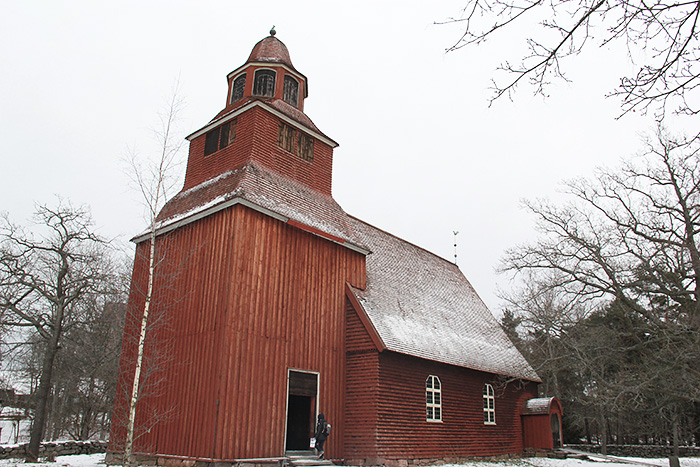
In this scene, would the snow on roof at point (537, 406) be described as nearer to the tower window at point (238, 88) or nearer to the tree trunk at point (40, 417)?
the tower window at point (238, 88)

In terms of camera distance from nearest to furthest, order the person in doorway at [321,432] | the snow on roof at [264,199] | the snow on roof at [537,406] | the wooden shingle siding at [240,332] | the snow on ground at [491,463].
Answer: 1. the wooden shingle siding at [240,332]
2. the person in doorway at [321,432]
3. the snow on roof at [264,199]
4. the snow on ground at [491,463]
5. the snow on roof at [537,406]

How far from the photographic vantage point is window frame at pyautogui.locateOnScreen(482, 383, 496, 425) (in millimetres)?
22172

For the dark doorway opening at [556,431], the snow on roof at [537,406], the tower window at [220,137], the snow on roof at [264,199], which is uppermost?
the tower window at [220,137]

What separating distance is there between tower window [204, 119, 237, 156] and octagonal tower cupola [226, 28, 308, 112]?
194 cm

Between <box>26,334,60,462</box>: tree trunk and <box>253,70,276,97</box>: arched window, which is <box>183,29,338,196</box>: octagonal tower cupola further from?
<box>26,334,60,462</box>: tree trunk

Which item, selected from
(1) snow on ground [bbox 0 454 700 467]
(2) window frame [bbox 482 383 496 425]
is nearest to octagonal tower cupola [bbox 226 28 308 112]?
(1) snow on ground [bbox 0 454 700 467]

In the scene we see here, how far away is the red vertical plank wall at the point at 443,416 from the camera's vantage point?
16875 mm

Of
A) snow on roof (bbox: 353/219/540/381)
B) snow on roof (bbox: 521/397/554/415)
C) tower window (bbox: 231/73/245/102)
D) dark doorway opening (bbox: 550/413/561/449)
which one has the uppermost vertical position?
tower window (bbox: 231/73/245/102)

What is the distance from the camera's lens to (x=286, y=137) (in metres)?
19.3

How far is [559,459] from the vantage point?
23.8m

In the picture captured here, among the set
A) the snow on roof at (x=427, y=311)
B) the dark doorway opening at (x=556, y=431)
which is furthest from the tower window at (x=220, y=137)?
the dark doorway opening at (x=556, y=431)

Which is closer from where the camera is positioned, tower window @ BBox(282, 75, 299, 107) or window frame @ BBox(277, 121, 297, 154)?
window frame @ BBox(277, 121, 297, 154)

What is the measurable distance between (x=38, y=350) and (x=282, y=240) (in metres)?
22.0

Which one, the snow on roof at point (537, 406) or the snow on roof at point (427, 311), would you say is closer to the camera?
the snow on roof at point (427, 311)
